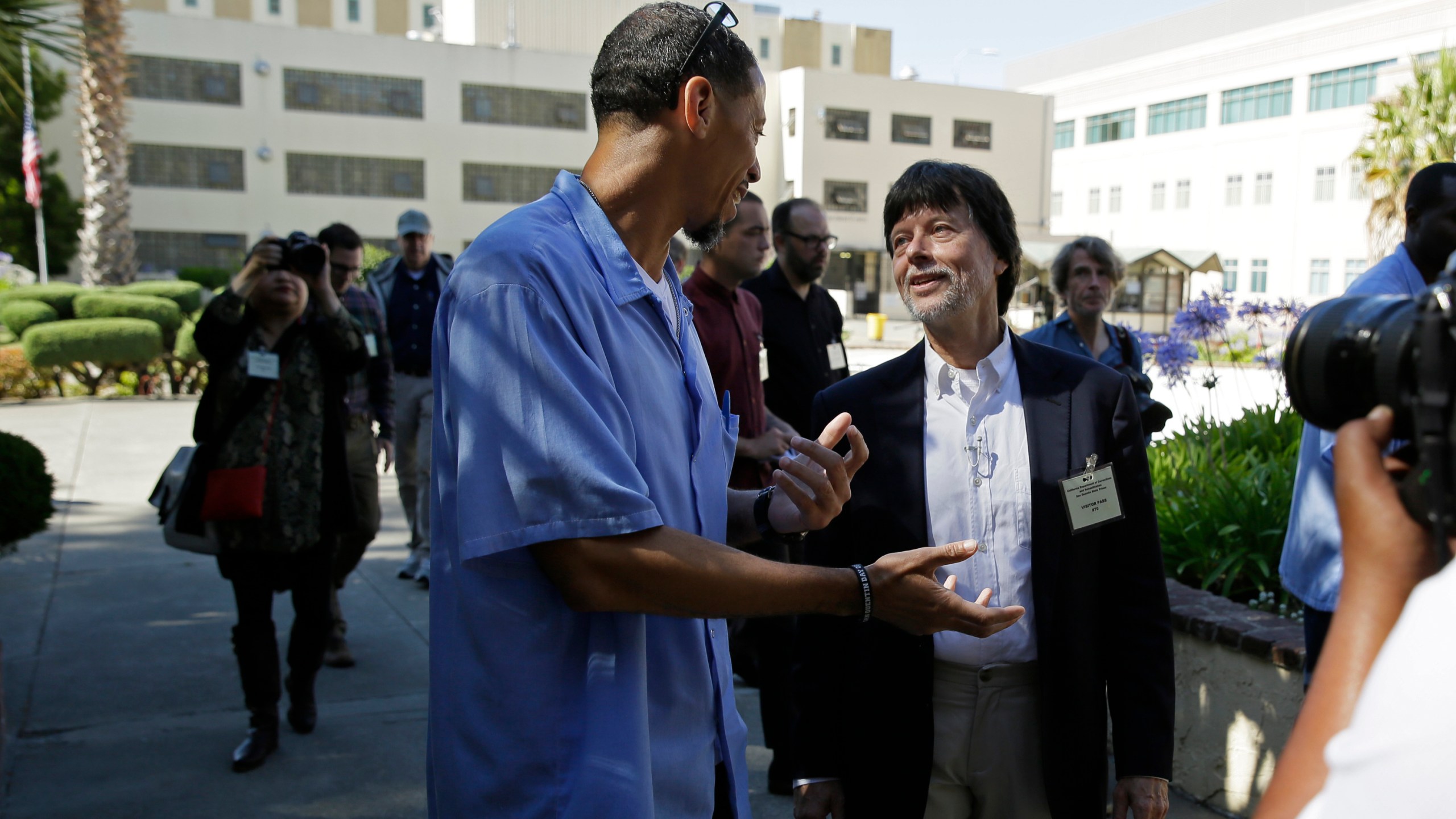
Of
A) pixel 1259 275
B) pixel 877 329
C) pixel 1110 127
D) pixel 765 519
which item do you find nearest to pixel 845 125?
pixel 1110 127

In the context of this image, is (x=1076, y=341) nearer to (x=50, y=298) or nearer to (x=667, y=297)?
(x=667, y=297)

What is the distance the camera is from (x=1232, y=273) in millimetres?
51000

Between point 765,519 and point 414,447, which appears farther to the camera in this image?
point 414,447

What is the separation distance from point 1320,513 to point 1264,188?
52925 millimetres

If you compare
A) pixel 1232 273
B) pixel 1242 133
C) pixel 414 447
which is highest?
pixel 1242 133

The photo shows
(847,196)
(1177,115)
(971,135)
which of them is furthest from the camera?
(1177,115)

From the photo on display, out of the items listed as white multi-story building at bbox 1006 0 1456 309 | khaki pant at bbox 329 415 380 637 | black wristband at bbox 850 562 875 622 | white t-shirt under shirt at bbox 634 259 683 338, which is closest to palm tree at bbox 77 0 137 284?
khaki pant at bbox 329 415 380 637

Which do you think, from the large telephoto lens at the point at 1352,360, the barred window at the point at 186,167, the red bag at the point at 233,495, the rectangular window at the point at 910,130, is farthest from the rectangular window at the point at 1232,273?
the large telephoto lens at the point at 1352,360

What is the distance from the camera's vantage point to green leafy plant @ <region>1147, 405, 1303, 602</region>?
4750 mm

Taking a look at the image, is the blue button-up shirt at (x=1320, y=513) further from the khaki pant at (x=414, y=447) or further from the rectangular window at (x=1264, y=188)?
the rectangular window at (x=1264, y=188)

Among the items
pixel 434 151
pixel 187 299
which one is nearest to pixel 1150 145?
pixel 434 151

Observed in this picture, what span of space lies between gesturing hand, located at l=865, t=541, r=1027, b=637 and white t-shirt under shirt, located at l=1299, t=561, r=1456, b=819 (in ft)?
2.66

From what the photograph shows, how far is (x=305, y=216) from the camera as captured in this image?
4447cm

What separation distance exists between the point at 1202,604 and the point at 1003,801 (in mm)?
2285
